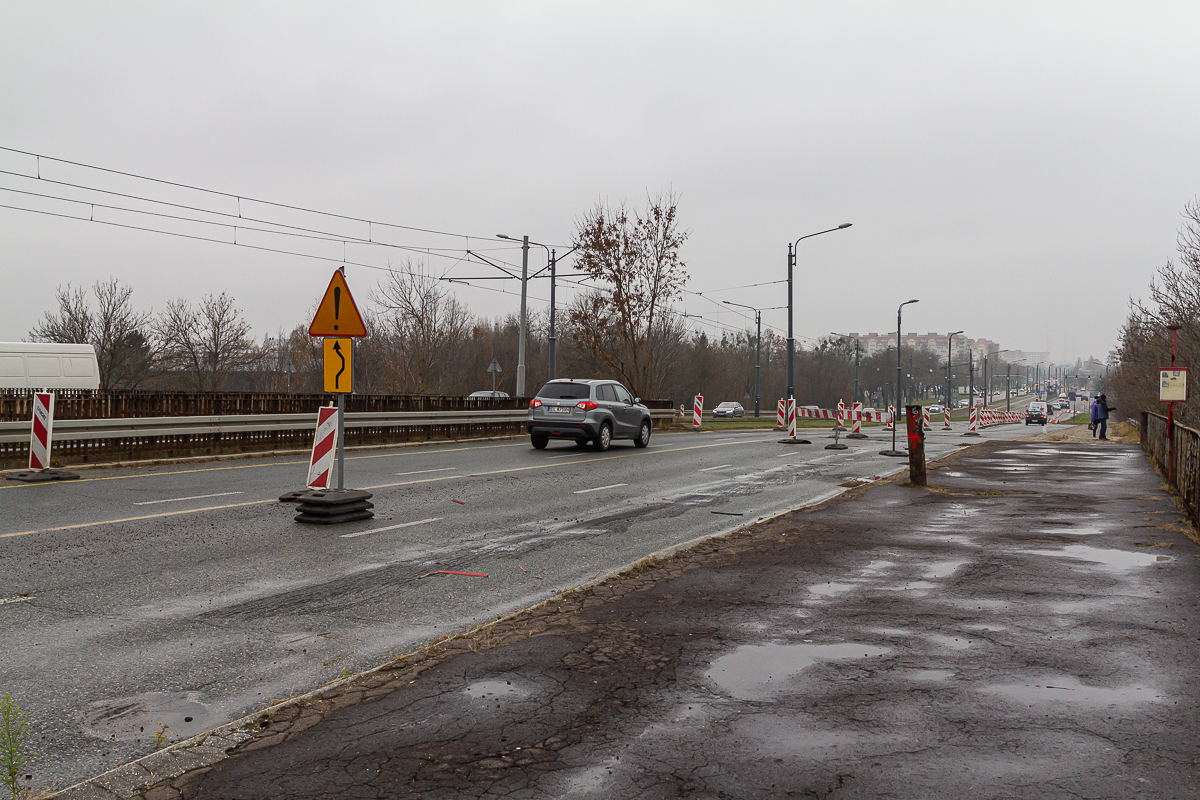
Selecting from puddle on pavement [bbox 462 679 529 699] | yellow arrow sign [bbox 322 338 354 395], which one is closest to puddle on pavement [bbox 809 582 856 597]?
puddle on pavement [bbox 462 679 529 699]

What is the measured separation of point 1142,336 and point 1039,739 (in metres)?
40.6

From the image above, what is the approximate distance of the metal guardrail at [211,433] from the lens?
628 inches

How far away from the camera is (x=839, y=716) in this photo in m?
4.18

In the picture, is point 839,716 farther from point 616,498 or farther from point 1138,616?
point 616,498

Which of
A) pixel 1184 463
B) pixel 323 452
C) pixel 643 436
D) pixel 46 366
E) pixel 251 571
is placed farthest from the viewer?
pixel 46 366

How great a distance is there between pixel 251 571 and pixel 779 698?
16.5ft

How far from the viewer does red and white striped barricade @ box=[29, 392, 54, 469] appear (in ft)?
46.7

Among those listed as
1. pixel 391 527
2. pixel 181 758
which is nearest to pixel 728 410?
pixel 391 527

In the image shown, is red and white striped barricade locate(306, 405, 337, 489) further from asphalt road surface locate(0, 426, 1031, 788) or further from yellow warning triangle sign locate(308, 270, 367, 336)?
yellow warning triangle sign locate(308, 270, 367, 336)

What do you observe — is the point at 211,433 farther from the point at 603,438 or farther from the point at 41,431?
the point at 603,438

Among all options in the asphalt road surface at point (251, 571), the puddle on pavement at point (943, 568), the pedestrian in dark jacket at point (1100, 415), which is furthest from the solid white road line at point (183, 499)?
the pedestrian in dark jacket at point (1100, 415)

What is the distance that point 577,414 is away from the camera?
865 inches

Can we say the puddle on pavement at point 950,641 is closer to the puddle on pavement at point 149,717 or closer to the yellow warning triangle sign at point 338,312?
the puddle on pavement at point 149,717

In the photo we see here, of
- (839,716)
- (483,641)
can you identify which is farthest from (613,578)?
(839,716)
